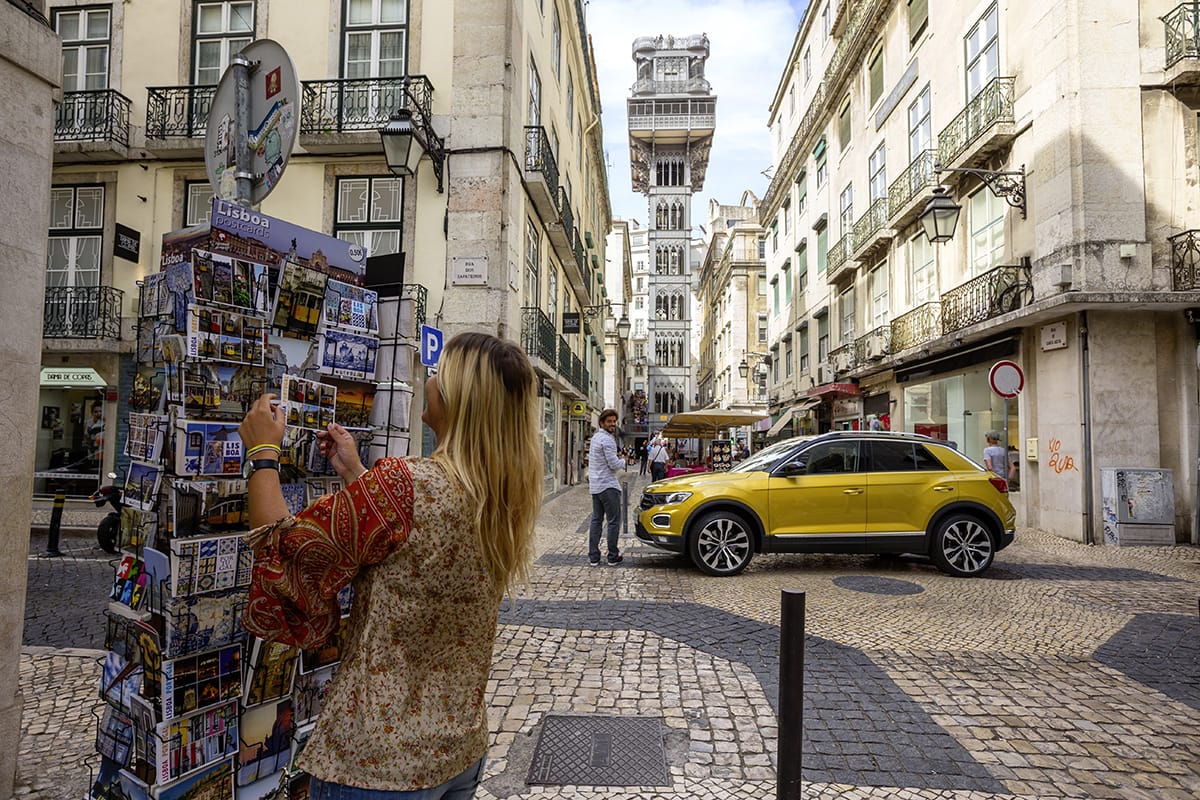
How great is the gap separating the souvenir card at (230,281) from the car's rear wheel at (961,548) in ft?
27.1

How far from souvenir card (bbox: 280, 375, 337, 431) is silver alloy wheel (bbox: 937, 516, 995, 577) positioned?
800 cm

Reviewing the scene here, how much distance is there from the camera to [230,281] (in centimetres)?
226

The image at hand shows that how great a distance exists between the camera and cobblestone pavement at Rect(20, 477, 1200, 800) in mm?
3379

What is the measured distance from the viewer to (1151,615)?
655cm

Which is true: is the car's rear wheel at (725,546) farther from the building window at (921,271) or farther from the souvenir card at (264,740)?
the building window at (921,271)

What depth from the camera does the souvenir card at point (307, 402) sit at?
224 cm

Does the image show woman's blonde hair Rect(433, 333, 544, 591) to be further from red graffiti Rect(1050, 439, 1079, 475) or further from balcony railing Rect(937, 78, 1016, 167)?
balcony railing Rect(937, 78, 1016, 167)

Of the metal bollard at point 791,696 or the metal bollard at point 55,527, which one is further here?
the metal bollard at point 55,527

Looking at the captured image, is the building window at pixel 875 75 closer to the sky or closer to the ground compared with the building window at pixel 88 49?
closer to the sky

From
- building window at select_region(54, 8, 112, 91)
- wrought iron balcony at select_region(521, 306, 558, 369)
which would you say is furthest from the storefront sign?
wrought iron balcony at select_region(521, 306, 558, 369)

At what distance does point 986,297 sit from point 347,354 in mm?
14727

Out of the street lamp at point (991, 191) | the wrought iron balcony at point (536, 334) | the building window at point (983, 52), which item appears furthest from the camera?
the wrought iron balcony at point (536, 334)

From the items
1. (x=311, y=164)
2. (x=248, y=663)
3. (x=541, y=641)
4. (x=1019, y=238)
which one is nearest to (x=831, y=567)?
(x=541, y=641)

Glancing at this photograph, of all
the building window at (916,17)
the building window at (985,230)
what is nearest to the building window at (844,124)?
the building window at (916,17)
